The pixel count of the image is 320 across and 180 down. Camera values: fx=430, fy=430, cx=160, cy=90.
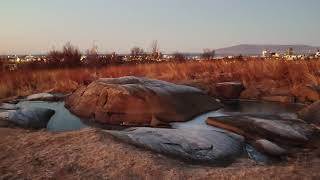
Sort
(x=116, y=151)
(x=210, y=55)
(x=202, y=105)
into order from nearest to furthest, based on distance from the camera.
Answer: (x=116, y=151), (x=202, y=105), (x=210, y=55)

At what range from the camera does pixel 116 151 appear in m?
5.86

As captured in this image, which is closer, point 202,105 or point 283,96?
point 202,105

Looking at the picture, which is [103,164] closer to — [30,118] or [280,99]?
[30,118]

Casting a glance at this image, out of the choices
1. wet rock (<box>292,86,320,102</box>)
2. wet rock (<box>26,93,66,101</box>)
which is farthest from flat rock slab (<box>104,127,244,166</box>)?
wet rock (<box>26,93,66,101</box>)

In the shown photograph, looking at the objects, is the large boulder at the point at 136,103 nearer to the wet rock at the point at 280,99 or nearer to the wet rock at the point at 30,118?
the wet rock at the point at 30,118

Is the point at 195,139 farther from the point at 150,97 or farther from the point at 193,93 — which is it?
the point at 193,93

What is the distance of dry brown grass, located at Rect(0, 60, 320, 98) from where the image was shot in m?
14.1

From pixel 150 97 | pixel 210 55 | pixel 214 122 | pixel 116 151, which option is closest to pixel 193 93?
pixel 150 97

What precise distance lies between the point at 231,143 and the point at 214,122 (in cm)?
161

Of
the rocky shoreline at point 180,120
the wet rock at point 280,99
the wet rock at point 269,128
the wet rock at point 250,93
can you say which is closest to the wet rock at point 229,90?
the wet rock at point 250,93

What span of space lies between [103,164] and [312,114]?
18.0 feet

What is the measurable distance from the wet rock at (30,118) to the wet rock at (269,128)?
348 centimetres

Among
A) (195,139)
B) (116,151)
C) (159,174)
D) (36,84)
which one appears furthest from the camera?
(36,84)

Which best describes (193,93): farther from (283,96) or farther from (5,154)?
(5,154)
